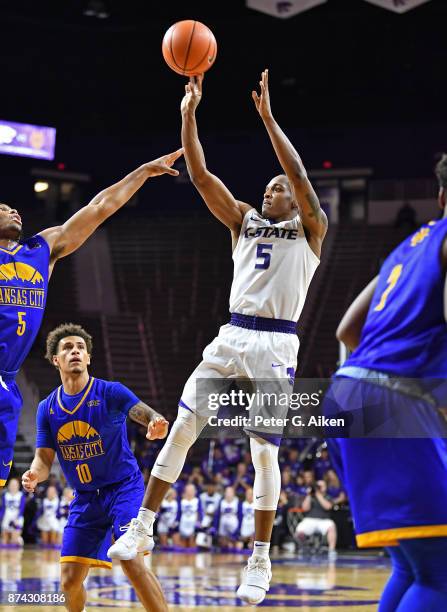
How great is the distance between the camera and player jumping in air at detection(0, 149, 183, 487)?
233 inches

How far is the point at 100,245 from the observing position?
98.3ft

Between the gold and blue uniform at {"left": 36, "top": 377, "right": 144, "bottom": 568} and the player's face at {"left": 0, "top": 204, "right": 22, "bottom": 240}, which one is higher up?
the player's face at {"left": 0, "top": 204, "right": 22, "bottom": 240}

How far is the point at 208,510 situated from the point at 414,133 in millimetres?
15358

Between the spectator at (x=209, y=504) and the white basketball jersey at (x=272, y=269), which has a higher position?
the white basketball jersey at (x=272, y=269)

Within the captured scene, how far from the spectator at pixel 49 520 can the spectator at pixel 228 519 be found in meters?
3.40

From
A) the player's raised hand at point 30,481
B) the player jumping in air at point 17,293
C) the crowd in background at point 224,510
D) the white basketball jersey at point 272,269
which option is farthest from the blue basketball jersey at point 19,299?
the crowd in background at point 224,510

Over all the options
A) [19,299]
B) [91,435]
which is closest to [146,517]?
[91,435]

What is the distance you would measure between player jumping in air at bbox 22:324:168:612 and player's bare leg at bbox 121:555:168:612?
9 centimetres

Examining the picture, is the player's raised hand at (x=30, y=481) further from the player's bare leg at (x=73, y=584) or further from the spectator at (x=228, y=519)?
the spectator at (x=228, y=519)

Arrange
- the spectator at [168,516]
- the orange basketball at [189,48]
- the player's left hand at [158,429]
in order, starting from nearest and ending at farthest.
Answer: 1. the player's left hand at [158,429]
2. the orange basketball at [189,48]
3. the spectator at [168,516]

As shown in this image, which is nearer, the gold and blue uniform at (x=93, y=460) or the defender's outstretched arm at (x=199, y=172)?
the defender's outstretched arm at (x=199, y=172)

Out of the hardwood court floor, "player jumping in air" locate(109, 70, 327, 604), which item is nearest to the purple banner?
the hardwood court floor

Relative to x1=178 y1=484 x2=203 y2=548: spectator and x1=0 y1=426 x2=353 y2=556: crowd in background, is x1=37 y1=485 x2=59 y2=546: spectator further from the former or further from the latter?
x1=178 y1=484 x2=203 y2=548: spectator

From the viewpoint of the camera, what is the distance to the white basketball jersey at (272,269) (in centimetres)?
641
